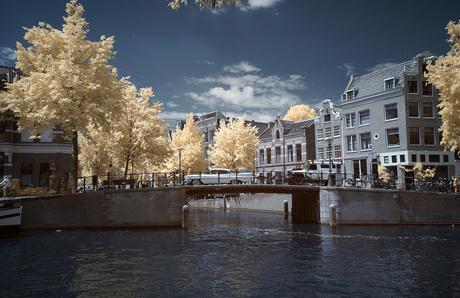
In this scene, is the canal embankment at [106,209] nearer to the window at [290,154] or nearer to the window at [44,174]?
the window at [44,174]

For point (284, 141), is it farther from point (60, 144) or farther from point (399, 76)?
point (60, 144)

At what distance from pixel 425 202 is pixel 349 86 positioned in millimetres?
22763

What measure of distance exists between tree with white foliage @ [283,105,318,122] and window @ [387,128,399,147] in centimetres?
2987

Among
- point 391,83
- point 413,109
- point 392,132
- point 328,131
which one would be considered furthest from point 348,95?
point 413,109

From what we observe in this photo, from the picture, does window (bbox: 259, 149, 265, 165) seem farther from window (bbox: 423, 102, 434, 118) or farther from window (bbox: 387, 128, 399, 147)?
window (bbox: 423, 102, 434, 118)

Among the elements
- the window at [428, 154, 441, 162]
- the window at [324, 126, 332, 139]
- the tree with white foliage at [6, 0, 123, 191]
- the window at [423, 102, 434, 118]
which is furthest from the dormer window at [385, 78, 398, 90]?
the tree with white foliage at [6, 0, 123, 191]

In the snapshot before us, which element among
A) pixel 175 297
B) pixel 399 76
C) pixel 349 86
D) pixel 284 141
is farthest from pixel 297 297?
pixel 284 141

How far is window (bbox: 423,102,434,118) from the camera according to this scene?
40.5 m

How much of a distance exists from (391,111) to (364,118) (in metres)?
3.72

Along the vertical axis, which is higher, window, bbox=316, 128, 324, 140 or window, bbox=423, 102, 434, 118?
window, bbox=423, 102, 434, 118

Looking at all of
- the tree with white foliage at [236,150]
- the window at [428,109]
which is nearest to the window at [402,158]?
the window at [428,109]

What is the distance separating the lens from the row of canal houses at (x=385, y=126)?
3988 cm

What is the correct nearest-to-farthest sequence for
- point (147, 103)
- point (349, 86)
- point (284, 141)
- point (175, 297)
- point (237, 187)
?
point (175, 297)
point (237, 187)
point (147, 103)
point (349, 86)
point (284, 141)

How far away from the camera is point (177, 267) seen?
15539 millimetres
